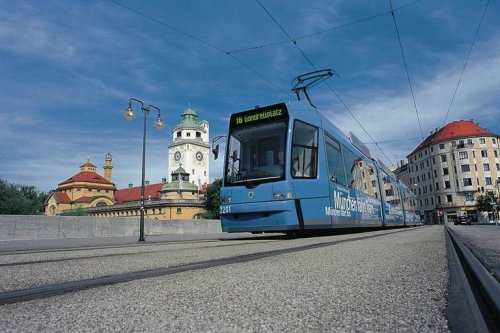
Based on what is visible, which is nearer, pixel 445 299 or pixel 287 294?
pixel 445 299

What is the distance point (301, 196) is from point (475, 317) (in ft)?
23.7

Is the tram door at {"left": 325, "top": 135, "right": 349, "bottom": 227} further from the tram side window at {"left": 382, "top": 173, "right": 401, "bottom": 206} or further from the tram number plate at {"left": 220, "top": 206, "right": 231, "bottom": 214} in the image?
the tram side window at {"left": 382, "top": 173, "right": 401, "bottom": 206}

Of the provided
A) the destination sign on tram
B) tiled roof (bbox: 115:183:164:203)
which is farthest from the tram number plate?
tiled roof (bbox: 115:183:164:203)

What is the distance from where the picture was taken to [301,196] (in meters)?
8.72

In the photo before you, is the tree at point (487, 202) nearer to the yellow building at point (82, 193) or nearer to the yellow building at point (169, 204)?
the yellow building at point (169, 204)

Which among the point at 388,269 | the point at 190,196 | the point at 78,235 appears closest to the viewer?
the point at 388,269

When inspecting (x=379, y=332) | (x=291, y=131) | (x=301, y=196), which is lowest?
(x=379, y=332)

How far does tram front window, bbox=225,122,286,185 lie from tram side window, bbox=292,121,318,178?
29 cm

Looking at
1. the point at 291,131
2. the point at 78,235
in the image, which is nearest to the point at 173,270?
the point at 291,131

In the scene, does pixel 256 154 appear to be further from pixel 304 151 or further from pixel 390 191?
pixel 390 191

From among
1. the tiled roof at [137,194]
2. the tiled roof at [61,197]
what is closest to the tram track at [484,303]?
the tiled roof at [137,194]

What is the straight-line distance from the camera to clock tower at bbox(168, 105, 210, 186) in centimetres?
11612

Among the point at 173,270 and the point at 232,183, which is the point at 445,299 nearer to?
the point at 173,270

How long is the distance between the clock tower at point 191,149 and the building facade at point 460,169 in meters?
66.5
